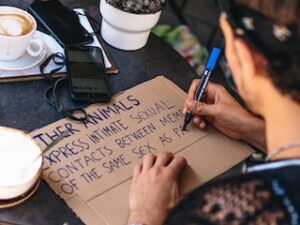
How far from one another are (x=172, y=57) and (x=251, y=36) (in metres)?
0.61

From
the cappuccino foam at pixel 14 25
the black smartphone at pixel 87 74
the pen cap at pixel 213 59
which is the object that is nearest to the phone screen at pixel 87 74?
the black smartphone at pixel 87 74

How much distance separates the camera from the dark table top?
0.93 meters

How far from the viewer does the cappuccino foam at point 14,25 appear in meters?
1.13

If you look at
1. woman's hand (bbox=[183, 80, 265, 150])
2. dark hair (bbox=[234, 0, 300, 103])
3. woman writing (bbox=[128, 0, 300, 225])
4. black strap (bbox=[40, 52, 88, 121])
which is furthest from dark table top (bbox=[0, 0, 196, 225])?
dark hair (bbox=[234, 0, 300, 103])

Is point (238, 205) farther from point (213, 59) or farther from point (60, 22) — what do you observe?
point (60, 22)

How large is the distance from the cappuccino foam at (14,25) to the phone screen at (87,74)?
0.10 meters

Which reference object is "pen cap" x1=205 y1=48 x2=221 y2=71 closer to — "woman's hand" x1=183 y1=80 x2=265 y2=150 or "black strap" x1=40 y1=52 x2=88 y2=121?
"woman's hand" x1=183 y1=80 x2=265 y2=150

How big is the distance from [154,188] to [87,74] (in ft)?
0.99

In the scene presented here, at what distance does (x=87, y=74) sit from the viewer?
1.17 m

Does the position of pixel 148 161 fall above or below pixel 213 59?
below

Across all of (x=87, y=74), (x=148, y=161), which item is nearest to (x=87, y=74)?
(x=87, y=74)

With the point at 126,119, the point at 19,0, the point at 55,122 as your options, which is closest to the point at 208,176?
the point at 126,119

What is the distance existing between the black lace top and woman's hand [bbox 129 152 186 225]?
179 mm

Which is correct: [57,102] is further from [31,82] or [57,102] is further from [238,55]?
[238,55]
